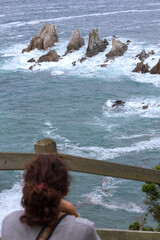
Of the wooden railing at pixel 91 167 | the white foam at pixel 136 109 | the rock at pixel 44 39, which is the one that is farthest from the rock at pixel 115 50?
the wooden railing at pixel 91 167

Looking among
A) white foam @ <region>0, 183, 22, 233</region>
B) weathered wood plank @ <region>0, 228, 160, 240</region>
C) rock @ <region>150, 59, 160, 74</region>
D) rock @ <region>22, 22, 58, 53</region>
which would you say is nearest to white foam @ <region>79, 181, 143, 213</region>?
white foam @ <region>0, 183, 22, 233</region>

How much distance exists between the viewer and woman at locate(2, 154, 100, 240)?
1.98 metres

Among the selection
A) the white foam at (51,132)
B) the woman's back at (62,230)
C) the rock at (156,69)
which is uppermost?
the woman's back at (62,230)

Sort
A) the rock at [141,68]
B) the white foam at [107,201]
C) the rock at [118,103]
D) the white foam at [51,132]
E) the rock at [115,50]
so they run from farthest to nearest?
the rock at [115,50]
the rock at [141,68]
the rock at [118,103]
the white foam at [51,132]
the white foam at [107,201]

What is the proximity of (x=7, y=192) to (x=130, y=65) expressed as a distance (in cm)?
2556

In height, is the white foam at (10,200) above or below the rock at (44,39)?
below

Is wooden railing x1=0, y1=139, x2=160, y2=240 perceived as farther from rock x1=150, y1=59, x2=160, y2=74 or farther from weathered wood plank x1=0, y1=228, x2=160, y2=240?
rock x1=150, y1=59, x2=160, y2=74

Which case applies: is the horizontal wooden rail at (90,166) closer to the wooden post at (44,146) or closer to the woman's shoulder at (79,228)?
the wooden post at (44,146)

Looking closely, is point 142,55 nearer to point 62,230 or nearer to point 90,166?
point 90,166

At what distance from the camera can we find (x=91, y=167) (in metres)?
3.12

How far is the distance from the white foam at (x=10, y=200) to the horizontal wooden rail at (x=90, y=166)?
12675mm

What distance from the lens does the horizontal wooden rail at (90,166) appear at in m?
2.90

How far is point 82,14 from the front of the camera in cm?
7819

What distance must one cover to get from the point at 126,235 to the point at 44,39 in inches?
1901
